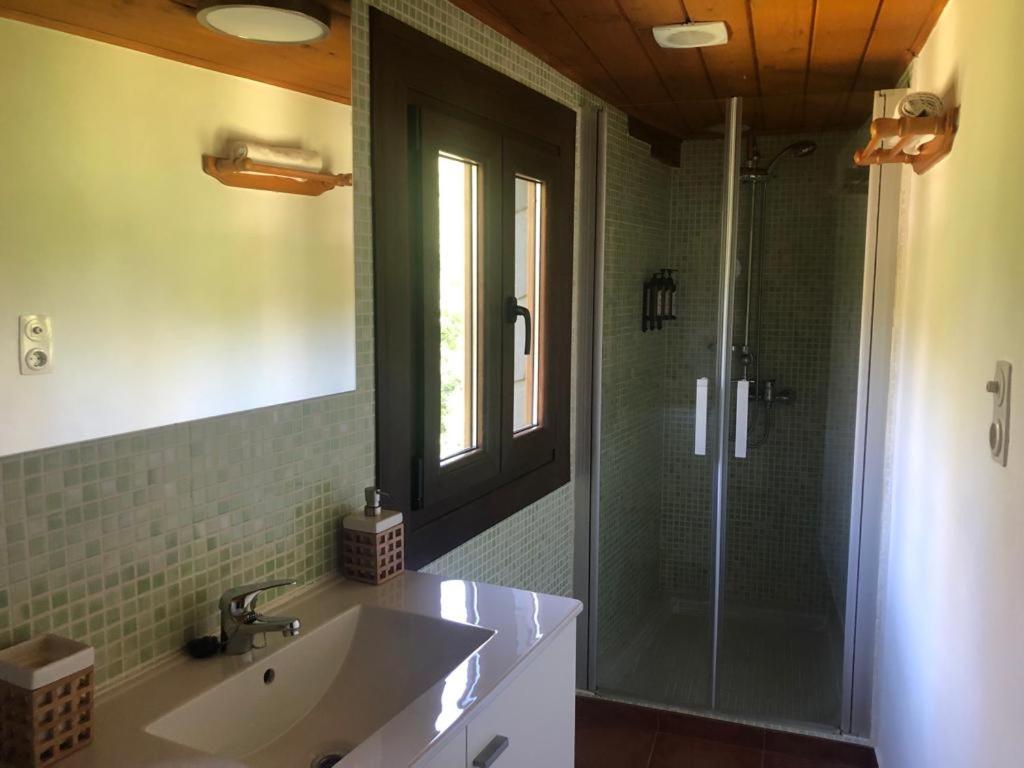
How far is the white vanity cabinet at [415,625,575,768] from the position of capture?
4.20ft

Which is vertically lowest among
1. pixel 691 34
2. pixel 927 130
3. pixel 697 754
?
pixel 697 754

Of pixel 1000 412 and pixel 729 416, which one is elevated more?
pixel 1000 412

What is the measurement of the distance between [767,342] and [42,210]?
2586 millimetres

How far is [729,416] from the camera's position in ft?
10.1

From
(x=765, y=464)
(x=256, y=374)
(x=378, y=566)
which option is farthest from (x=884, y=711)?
(x=256, y=374)

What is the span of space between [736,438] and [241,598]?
215cm

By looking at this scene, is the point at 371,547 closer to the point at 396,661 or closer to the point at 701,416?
the point at 396,661

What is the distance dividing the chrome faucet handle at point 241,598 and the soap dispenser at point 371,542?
1.08 ft

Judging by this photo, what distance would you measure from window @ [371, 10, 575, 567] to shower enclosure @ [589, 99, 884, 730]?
407 millimetres

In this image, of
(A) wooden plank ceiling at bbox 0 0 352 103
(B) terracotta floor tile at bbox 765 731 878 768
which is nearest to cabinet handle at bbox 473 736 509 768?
(A) wooden plank ceiling at bbox 0 0 352 103

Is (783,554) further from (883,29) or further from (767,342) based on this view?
(883,29)

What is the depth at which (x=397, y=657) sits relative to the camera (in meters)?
1.55

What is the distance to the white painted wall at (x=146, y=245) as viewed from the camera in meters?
1.09

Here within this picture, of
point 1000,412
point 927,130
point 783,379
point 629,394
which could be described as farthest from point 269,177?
point 783,379
